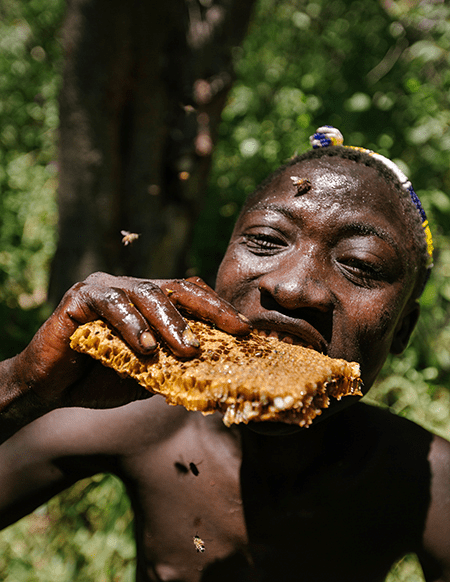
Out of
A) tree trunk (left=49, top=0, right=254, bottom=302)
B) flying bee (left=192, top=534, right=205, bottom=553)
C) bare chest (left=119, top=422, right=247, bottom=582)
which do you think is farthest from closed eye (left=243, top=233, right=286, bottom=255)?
tree trunk (left=49, top=0, right=254, bottom=302)

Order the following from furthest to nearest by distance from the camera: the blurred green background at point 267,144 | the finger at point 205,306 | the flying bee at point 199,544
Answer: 1. the blurred green background at point 267,144
2. the flying bee at point 199,544
3. the finger at point 205,306

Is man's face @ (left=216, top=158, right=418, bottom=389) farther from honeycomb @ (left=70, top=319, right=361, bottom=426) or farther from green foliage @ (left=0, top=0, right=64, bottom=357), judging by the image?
green foliage @ (left=0, top=0, right=64, bottom=357)

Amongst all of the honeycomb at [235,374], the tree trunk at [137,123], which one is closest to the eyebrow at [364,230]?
the honeycomb at [235,374]

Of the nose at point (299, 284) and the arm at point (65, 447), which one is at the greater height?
the nose at point (299, 284)

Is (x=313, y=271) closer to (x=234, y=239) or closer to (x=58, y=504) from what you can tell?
(x=234, y=239)

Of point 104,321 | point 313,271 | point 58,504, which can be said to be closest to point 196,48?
point 313,271

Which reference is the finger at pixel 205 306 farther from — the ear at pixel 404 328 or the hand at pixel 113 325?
the ear at pixel 404 328
